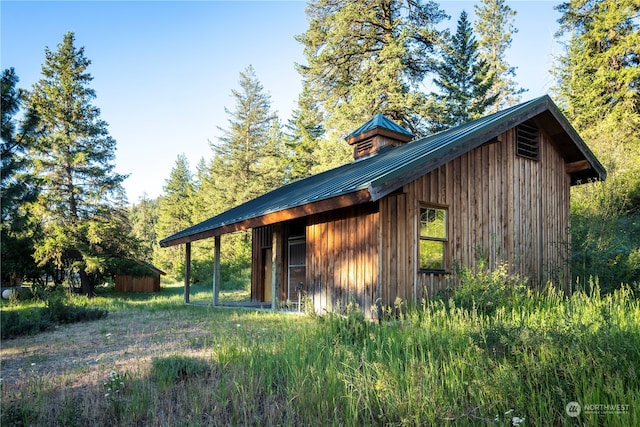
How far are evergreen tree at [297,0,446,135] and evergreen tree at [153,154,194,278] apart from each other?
78.0ft

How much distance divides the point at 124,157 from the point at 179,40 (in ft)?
42.3

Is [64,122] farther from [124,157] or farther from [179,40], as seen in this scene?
[179,40]

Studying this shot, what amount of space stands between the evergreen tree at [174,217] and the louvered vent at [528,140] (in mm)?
34445

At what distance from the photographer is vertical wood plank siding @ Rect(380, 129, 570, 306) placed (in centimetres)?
859

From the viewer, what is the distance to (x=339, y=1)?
24.5m

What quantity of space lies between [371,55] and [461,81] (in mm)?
6249

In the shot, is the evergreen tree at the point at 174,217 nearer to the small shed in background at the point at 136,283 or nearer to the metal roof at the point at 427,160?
the small shed in background at the point at 136,283

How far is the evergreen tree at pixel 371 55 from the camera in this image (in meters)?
22.4

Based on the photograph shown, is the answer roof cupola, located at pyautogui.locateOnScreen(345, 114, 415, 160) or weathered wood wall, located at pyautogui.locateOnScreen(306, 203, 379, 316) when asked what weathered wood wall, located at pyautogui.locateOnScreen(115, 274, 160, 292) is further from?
weathered wood wall, located at pyautogui.locateOnScreen(306, 203, 379, 316)

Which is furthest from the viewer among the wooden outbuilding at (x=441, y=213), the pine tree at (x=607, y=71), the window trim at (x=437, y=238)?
the pine tree at (x=607, y=71)

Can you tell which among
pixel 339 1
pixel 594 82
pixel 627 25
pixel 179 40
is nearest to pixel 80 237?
pixel 179 40

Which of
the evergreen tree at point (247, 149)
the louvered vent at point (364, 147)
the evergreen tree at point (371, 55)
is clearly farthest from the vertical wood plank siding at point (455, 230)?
the evergreen tree at point (247, 149)

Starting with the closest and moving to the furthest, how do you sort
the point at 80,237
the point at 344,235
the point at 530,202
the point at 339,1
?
the point at 344,235, the point at 530,202, the point at 80,237, the point at 339,1

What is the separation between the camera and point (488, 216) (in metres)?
9.97
